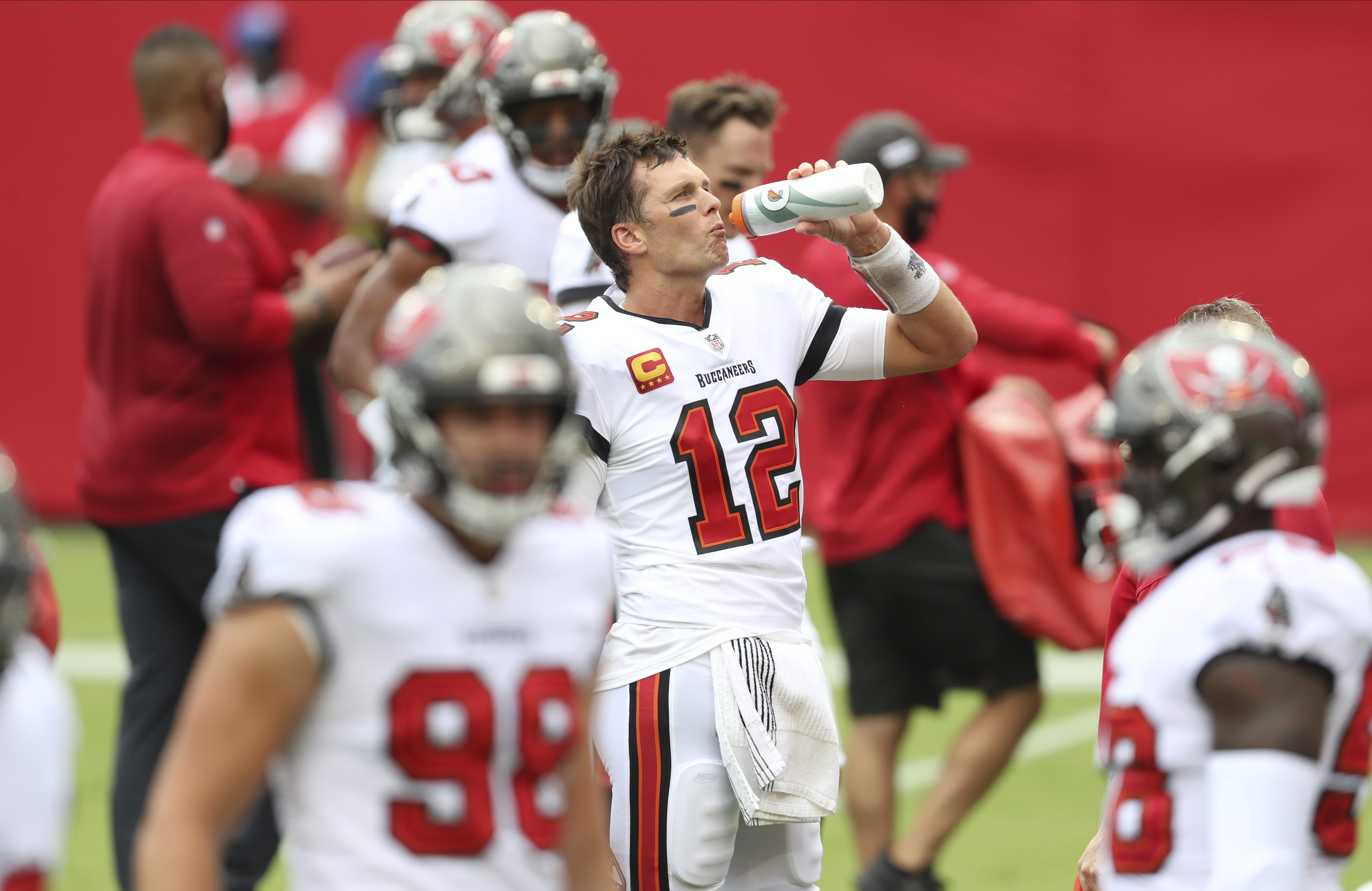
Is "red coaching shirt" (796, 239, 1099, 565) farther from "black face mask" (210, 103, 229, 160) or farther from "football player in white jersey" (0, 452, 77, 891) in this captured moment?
"football player in white jersey" (0, 452, 77, 891)

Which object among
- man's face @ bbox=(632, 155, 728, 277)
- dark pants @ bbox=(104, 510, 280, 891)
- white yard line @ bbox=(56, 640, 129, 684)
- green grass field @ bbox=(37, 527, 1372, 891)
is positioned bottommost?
white yard line @ bbox=(56, 640, 129, 684)

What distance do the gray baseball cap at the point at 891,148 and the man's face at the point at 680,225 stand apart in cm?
204

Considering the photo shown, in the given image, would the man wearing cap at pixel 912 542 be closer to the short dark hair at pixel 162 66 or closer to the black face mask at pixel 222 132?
the black face mask at pixel 222 132

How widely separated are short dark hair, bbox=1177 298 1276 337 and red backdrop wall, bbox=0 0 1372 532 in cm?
817

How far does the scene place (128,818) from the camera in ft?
16.6

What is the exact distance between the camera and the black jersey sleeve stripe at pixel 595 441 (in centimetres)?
384

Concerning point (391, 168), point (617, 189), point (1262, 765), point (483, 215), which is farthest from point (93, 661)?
point (1262, 765)

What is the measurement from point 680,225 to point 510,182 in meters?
1.28

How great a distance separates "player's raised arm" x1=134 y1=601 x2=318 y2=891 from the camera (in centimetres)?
242

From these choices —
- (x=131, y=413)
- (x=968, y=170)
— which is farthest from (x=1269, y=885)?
(x=968, y=170)

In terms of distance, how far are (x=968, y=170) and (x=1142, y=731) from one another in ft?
33.0

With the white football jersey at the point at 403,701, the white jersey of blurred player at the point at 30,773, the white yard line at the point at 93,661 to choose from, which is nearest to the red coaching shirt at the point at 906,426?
the white football jersey at the point at 403,701

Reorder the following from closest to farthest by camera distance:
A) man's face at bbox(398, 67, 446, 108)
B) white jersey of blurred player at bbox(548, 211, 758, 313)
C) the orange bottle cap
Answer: the orange bottle cap < white jersey of blurred player at bbox(548, 211, 758, 313) < man's face at bbox(398, 67, 446, 108)

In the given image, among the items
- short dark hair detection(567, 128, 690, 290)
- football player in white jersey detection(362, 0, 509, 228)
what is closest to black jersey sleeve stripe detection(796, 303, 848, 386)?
short dark hair detection(567, 128, 690, 290)
